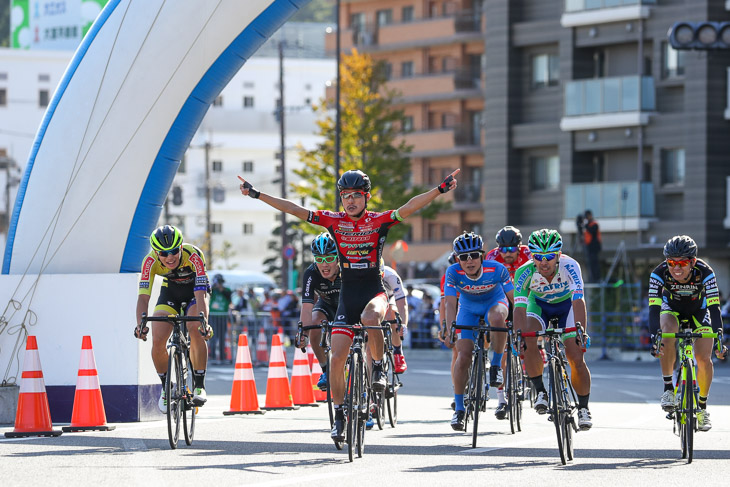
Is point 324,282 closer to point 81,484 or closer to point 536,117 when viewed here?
point 81,484

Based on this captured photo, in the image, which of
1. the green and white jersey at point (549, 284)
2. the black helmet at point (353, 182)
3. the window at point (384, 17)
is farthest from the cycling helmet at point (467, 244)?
the window at point (384, 17)

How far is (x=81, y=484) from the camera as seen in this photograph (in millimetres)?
10078

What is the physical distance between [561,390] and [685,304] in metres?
1.61

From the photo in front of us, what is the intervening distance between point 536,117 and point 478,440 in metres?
39.7

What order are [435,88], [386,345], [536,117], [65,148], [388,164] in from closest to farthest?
[386,345] < [65,148] < [536,117] < [388,164] < [435,88]

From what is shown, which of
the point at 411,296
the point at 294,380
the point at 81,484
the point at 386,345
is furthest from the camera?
the point at 411,296

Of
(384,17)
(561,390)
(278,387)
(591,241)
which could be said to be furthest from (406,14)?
(561,390)

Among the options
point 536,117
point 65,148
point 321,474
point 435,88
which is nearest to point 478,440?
point 321,474

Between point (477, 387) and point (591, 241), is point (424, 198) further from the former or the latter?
point (591, 241)

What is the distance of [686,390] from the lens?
464 inches

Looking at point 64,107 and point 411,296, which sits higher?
point 64,107

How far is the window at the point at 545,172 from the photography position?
2061 inches

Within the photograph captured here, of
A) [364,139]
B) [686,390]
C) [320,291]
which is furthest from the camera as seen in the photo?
[364,139]

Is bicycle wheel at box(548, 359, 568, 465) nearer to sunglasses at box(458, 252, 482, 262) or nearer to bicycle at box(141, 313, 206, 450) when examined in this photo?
sunglasses at box(458, 252, 482, 262)
